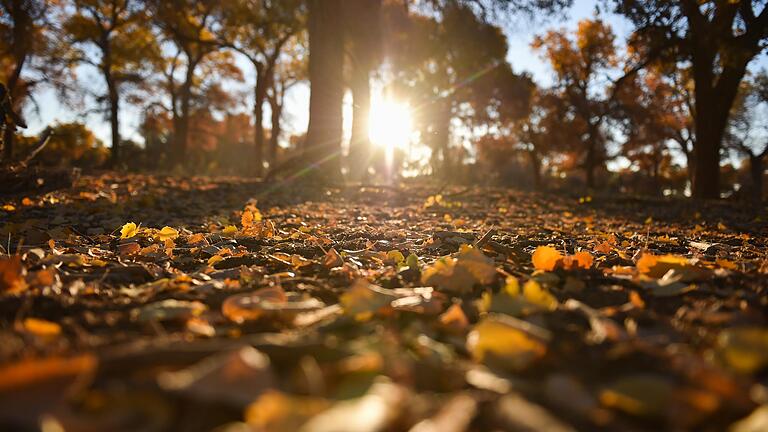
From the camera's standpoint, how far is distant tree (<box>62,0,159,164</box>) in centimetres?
1566

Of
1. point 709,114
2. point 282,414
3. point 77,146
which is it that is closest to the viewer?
point 282,414

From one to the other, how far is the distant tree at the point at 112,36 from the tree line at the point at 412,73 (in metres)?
0.06

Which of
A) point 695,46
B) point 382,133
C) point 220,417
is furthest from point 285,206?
point 382,133

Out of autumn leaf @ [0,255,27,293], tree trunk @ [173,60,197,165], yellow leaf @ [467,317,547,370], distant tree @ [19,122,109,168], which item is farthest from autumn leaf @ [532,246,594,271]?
tree trunk @ [173,60,197,165]

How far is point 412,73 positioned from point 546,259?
825 inches

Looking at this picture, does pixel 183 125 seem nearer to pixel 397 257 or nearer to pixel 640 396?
pixel 397 257

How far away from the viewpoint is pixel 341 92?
9.22 metres

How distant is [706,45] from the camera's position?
24.9ft

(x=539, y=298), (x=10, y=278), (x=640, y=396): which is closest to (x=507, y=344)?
(x=640, y=396)

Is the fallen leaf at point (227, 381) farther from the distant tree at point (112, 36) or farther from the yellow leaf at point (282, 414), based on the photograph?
the distant tree at point (112, 36)

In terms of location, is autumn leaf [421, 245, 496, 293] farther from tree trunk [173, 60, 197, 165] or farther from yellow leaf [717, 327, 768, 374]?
tree trunk [173, 60, 197, 165]

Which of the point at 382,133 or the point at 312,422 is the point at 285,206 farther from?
the point at 382,133

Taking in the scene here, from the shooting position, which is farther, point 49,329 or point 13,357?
point 49,329

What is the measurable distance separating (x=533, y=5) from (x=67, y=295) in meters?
9.79
